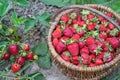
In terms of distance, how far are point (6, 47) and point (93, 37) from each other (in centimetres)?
54

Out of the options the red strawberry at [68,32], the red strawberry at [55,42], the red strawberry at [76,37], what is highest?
the red strawberry at [68,32]

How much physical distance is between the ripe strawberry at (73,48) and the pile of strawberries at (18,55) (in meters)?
0.29

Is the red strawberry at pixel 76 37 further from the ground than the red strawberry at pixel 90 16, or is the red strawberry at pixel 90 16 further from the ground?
the red strawberry at pixel 90 16

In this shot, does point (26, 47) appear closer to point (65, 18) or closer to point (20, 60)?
point (20, 60)

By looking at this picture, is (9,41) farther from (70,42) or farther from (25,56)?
(70,42)

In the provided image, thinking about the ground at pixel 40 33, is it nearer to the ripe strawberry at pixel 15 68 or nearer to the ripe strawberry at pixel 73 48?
the ripe strawberry at pixel 15 68

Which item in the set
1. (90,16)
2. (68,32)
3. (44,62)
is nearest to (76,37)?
(68,32)

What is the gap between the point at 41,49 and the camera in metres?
2.18

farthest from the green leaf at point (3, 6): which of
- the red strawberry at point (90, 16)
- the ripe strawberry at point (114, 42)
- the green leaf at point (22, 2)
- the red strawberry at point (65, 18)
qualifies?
the ripe strawberry at point (114, 42)

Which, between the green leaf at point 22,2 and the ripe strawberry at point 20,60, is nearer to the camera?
the green leaf at point 22,2

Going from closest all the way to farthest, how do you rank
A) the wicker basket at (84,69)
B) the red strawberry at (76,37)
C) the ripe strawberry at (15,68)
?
1. the wicker basket at (84,69)
2. the red strawberry at (76,37)
3. the ripe strawberry at (15,68)

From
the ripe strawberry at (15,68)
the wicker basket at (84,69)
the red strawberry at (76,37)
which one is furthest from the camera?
the ripe strawberry at (15,68)

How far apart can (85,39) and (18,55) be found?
0.44m

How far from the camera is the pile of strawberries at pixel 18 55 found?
6.85ft
